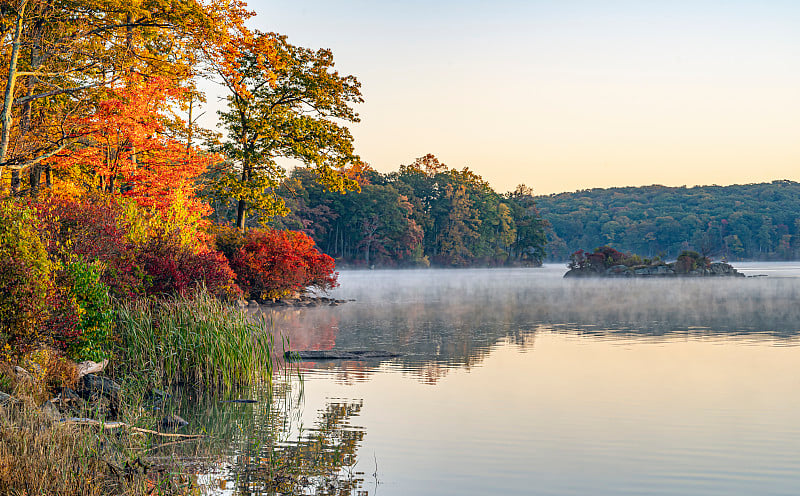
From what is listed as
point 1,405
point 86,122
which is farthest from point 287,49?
point 1,405

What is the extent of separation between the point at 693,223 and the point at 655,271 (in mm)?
71349

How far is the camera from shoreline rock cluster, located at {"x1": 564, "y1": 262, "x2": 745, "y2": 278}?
7581 centimetres

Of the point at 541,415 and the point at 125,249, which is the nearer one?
the point at 541,415

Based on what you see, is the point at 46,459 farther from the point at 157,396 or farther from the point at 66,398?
the point at 157,396

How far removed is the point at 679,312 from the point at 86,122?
2383 cm

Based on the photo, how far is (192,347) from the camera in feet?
44.0

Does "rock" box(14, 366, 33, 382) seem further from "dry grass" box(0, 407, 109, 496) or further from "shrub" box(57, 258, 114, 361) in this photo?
"dry grass" box(0, 407, 109, 496)

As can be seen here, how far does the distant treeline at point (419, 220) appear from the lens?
317 feet

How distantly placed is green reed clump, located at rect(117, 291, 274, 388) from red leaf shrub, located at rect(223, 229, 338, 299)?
65.1ft

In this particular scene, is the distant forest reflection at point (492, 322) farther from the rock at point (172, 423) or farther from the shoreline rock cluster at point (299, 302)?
the rock at point (172, 423)

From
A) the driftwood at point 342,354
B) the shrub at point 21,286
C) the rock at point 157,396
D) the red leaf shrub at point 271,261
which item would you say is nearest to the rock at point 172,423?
the rock at point 157,396

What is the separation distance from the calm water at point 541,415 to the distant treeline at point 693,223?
118 metres

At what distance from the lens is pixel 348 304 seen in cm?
3812

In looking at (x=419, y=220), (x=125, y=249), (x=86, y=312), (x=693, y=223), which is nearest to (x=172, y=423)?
(x=86, y=312)
